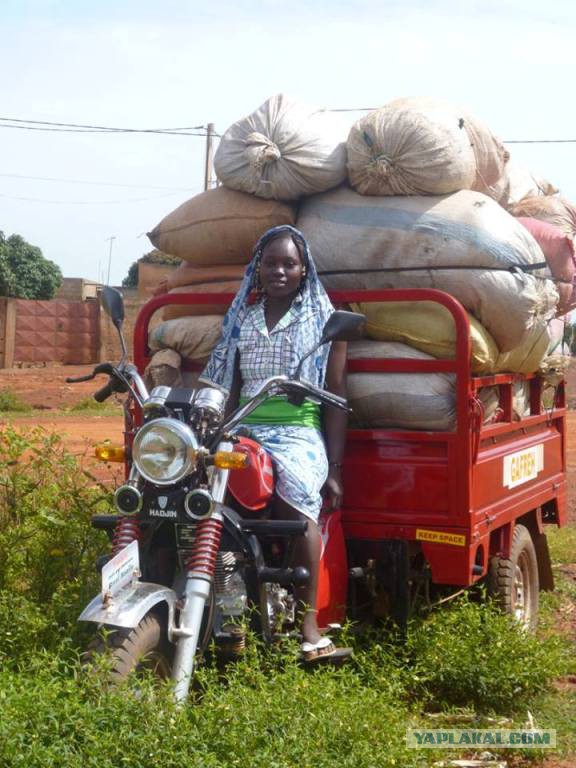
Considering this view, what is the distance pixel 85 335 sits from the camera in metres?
30.2

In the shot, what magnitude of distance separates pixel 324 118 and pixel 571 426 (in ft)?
48.4

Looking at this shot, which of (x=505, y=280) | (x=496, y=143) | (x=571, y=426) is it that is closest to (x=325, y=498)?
(x=505, y=280)

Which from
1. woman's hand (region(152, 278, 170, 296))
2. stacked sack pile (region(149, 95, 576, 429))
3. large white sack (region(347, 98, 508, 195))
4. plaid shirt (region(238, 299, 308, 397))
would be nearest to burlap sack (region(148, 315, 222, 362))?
stacked sack pile (region(149, 95, 576, 429))

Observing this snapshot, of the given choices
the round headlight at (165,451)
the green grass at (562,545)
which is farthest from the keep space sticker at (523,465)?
the round headlight at (165,451)

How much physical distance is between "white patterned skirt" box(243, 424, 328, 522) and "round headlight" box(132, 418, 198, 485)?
64 cm

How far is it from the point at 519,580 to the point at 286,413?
2.02 m

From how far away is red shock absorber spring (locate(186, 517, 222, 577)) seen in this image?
3.66 m

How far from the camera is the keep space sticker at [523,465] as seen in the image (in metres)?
5.47

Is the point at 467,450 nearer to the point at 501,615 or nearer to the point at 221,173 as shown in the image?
the point at 501,615

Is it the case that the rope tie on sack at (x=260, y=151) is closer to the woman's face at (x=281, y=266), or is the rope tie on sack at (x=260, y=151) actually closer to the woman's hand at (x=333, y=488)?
the woman's face at (x=281, y=266)

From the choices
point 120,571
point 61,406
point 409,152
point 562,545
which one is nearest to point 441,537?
point 120,571

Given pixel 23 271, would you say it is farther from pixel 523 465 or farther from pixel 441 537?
pixel 441 537

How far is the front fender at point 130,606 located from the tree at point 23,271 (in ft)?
110

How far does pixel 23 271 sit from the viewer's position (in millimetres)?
36812
